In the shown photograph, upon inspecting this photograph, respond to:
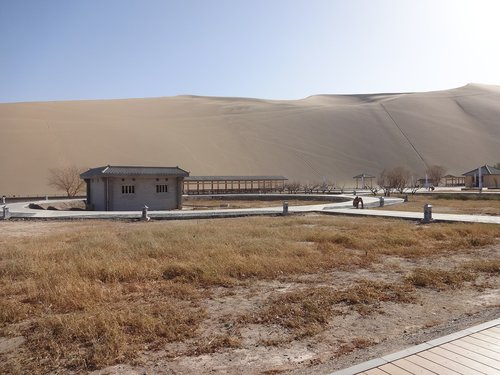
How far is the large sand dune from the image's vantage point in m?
78.4

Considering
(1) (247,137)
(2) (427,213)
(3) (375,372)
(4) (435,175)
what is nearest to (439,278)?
(3) (375,372)

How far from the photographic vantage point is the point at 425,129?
11488 cm

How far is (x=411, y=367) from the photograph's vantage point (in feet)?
14.1

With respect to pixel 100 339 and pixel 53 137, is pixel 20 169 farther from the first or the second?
pixel 100 339

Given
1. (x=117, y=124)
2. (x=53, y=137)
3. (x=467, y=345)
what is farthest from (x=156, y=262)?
(x=117, y=124)

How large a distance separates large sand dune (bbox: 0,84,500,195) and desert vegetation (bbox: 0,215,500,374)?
2247 inches

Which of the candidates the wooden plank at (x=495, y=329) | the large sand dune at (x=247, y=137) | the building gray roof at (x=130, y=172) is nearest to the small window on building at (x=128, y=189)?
the building gray roof at (x=130, y=172)

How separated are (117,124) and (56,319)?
94.9 metres

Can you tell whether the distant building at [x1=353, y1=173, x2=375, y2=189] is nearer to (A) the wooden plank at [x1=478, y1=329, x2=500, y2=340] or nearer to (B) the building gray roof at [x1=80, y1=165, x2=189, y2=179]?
(B) the building gray roof at [x1=80, y1=165, x2=189, y2=179]

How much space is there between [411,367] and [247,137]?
98807mm

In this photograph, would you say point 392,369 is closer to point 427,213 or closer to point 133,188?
point 427,213

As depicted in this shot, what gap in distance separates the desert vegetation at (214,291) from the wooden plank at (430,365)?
1069 mm

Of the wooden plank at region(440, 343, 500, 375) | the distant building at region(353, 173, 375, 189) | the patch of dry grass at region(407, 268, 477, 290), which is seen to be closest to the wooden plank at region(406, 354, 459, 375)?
the wooden plank at region(440, 343, 500, 375)

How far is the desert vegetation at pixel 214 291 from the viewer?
18.6 feet
